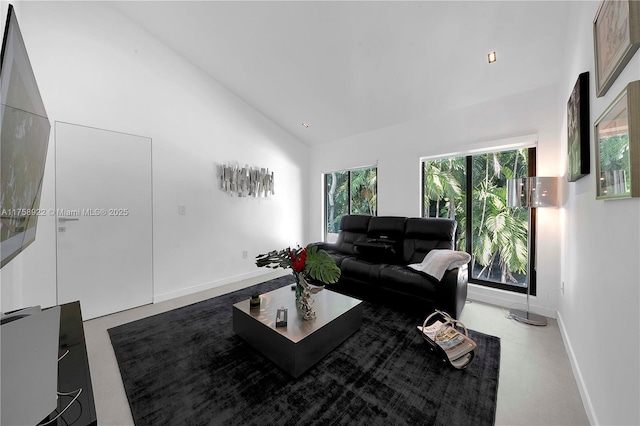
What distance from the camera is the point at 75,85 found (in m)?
2.52

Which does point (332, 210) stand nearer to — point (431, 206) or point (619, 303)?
point (431, 206)

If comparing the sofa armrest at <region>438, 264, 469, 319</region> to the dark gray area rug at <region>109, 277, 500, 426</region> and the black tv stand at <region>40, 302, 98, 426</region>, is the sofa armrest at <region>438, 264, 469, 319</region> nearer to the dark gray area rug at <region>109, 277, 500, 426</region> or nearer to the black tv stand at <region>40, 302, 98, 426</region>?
the dark gray area rug at <region>109, 277, 500, 426</region>

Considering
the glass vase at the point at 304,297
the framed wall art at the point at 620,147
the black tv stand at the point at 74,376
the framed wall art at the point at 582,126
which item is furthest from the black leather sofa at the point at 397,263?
the black tv stand at the point at 74,376

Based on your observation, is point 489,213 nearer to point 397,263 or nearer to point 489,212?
point 489,212

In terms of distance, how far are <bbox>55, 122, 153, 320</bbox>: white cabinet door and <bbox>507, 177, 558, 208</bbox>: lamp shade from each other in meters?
4.30

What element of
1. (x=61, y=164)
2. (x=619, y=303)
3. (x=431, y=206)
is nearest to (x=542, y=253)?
(x=431, y=206)

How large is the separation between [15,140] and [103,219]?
2.31 meters

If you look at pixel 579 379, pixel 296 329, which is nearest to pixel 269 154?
pixel 296 329

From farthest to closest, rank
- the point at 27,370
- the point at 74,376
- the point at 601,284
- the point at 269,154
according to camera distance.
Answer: the point at 269,154 → the point at 601,284 → the point at 74,376 → the point at 27,370

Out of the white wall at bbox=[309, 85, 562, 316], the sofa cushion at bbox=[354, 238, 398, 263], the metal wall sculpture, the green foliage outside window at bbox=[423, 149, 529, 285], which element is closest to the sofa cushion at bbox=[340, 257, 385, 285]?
the sofa cushion at bbox=[354, 238, 398, 263]

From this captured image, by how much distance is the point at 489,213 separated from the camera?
10.4 ft

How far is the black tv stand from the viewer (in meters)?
0.66

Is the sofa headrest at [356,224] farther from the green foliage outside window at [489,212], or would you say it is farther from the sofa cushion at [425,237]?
the green foliage outside window at [489,212]

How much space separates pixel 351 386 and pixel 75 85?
388 cm
